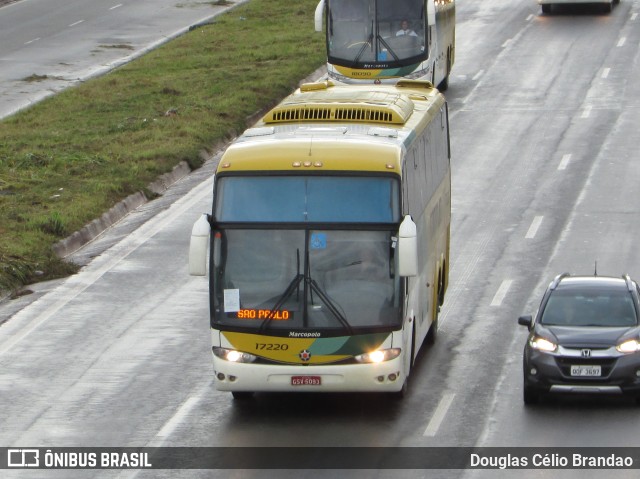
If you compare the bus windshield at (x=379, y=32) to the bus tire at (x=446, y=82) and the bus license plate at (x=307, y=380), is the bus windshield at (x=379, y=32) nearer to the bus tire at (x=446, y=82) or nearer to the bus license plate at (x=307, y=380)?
the bus tire at (x=446, y=82)

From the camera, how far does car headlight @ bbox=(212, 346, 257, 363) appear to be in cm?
1883

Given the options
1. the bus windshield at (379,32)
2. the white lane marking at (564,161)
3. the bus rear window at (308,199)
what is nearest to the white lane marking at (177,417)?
the bus rear window at (308,199)

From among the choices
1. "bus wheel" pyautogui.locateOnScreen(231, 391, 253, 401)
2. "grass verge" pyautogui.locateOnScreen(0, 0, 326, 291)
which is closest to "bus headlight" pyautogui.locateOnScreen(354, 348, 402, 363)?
"bus wheel" pyautogui.locateOnScreen(231, 391, 253, 401)

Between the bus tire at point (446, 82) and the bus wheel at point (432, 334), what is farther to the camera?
the bus tire at point (446, 82)

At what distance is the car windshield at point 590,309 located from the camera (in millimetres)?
19891

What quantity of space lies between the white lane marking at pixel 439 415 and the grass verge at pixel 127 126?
31.5 feet

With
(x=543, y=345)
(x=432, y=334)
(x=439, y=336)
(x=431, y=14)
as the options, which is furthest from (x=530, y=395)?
(x=431, y=14)

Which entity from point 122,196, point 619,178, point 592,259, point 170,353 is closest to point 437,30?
point 619,178

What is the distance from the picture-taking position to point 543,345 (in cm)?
1956

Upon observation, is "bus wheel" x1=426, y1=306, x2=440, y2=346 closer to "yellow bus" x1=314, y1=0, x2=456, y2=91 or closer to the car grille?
the car grille

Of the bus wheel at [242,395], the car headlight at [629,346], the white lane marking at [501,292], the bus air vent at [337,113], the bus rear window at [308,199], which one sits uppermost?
the bus air vent at [337,113]

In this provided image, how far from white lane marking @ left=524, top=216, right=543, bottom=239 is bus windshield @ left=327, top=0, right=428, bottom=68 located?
489 inches

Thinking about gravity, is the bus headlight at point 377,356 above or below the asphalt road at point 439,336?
above

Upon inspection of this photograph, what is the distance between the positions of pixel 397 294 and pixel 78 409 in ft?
14.4
